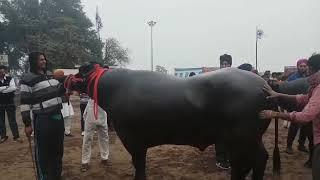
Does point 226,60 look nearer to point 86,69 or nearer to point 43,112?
point 86,69

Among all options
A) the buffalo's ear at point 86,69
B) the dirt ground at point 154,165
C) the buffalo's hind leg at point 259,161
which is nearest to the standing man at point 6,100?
the dirt ground at point 154,165

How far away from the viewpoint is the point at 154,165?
6.79 m

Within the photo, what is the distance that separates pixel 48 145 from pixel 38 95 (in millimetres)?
706

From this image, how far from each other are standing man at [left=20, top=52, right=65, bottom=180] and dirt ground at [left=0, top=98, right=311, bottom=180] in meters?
1.14

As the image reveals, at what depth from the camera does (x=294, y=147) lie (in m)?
8.20

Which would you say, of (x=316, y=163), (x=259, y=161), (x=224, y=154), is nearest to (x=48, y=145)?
(x=259, y=161)

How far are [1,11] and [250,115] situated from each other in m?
43.1

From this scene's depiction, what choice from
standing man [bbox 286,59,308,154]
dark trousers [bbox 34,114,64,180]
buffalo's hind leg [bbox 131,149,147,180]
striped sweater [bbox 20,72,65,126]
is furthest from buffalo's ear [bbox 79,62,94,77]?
standing man [bbox 286,59,308,154]

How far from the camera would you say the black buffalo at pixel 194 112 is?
12.4 ft

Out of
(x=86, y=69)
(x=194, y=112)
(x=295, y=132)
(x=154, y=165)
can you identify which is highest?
(x=86, y=69)

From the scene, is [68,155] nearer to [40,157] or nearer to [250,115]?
[40,157]

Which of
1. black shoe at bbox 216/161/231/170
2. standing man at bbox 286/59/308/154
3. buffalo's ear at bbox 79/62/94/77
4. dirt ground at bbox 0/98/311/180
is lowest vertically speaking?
dirt ground at bbox 0/98/311/180

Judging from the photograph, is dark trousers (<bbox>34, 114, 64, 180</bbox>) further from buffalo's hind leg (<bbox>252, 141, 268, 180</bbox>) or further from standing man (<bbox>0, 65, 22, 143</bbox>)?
standing man (<bbox>0, 65, 22, 143</bbox>)

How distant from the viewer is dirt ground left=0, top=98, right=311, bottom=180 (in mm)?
6148
